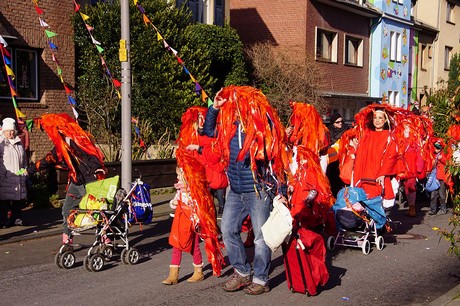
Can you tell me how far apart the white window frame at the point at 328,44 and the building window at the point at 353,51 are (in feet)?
5.16

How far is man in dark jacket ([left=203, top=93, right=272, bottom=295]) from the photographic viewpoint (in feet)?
21.7

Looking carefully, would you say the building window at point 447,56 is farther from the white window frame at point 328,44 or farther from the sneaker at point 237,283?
the sneaker at point 237,283

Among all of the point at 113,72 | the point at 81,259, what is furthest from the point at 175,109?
the point at 81,259

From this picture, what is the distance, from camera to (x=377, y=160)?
30.7 ft

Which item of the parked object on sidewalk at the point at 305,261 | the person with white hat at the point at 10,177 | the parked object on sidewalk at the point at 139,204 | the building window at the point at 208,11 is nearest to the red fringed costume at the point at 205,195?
the parked object on sidewalk at the point at 305,261

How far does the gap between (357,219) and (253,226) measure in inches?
105

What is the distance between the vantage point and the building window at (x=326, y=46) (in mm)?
30250

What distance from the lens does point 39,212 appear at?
41.2ft

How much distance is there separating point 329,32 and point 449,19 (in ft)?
55.6

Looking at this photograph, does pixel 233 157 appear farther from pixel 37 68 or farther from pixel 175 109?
pixel 175 109

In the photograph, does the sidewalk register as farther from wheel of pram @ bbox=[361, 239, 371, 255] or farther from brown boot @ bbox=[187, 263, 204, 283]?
wheel of pram @ bbox=[361, 239, 371, 255]

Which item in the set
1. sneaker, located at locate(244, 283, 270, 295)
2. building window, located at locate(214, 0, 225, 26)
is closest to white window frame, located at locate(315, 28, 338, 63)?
building window, located at locate(214, 0, 225, 26)

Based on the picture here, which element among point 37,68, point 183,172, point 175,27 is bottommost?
point 183,172

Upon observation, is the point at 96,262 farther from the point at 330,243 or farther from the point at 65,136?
the point at 330,243
